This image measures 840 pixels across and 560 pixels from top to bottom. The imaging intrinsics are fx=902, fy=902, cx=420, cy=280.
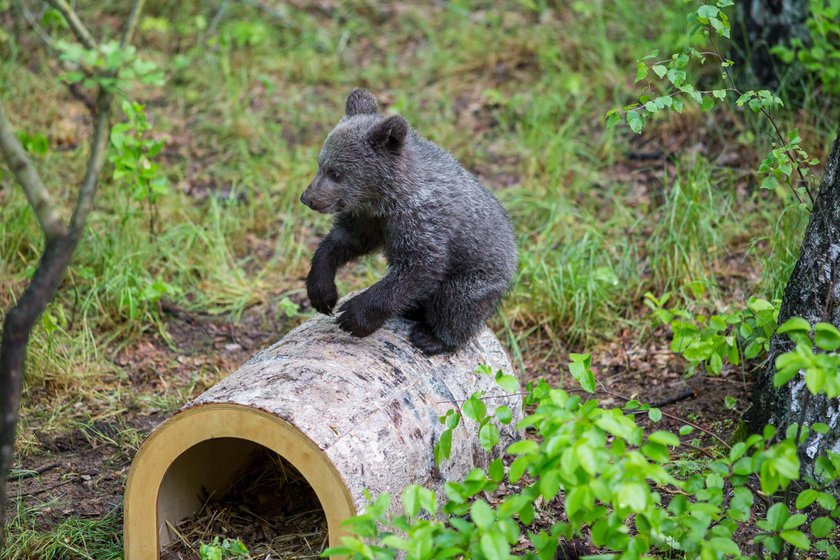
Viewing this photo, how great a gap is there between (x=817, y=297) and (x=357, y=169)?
6.58ft

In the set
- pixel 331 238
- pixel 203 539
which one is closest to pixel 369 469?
pixel 203 539

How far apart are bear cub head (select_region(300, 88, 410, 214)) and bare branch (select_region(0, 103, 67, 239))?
150cm

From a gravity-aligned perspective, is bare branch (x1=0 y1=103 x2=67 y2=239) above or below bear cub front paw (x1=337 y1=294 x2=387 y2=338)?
above

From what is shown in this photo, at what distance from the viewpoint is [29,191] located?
2.61 meters

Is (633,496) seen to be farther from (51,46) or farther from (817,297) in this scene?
(51,46)

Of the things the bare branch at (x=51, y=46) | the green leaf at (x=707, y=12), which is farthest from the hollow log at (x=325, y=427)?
the green leaf at (x=707, y=12)

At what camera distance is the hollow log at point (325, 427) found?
10.4ft

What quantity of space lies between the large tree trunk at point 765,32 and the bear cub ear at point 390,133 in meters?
3.38

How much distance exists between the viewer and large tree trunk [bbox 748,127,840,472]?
11.6 feet

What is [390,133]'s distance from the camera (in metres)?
3.99

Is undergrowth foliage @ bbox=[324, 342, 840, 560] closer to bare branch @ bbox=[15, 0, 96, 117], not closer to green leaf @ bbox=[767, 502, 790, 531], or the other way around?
green leaf @ bbox=[767, 502, 790, 531]

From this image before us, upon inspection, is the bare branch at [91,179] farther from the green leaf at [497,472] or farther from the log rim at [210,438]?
the green leaf at [497,472]

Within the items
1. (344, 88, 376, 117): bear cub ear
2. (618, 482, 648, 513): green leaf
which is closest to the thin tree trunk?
(618, 482, 648, 513): green leaf

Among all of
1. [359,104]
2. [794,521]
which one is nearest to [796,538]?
[794,521]
